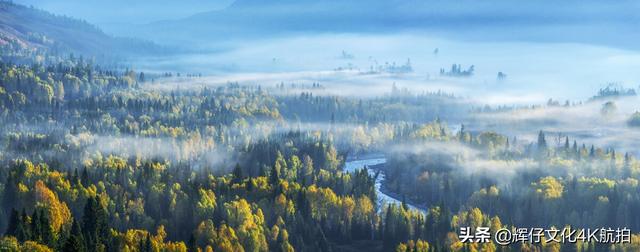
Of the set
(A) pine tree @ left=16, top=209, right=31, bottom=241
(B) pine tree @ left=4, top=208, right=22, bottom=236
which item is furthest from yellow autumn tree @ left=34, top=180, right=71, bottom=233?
(A) pine tree @ left=16, top=209, right=31, bottom=241

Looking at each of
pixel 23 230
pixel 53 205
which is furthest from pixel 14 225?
pixel 53 205

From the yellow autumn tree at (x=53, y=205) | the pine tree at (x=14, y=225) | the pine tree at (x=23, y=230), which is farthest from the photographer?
the yellow autumn tree at (x=53, y=205)

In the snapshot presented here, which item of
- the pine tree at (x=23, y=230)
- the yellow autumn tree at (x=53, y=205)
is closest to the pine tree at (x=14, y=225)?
the pine tree at (x=23, y=230)

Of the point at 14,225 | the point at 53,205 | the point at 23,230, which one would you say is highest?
the point at 23,230

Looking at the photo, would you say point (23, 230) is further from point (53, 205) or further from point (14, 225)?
point (53, 205)

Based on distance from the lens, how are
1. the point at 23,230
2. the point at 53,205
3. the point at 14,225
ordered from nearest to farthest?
the point at 23,230 → the point at 14,225 → the point at 53,205

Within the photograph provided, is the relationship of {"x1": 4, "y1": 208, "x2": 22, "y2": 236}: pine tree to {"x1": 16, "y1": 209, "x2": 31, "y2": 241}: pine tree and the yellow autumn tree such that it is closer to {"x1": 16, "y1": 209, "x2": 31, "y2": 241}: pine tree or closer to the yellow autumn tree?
{"x1": 16, "y1": 209, "x2": 31, "y2": 241}: pine tree

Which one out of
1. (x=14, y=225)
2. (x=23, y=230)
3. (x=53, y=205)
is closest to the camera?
(x=23, y=230)

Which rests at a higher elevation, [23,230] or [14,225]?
[23,230]

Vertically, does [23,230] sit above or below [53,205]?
above

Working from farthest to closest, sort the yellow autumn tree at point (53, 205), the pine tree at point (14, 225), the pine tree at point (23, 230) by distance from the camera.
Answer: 1. the yellow autumn tree at point (53, 205)
2. the pine tree at point (14, 225)
3. the pine tree at point (23, 230)

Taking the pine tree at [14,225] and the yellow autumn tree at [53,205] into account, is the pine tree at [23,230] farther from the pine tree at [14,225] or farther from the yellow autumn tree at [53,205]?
the yellow autumn tree at [53,205]

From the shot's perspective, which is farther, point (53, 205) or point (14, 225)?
point (53, 205)
